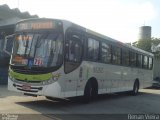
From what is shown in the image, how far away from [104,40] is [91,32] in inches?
68.7

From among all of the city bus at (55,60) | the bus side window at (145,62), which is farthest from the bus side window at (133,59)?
the city bus at (55,60)

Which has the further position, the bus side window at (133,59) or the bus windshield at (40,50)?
the bus side window at (133,59)

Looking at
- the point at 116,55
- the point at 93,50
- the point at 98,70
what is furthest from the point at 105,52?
the point at 116,55

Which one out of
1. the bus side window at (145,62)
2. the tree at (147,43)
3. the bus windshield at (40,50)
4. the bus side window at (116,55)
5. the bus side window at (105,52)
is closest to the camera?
the bus windshield at (40,50)

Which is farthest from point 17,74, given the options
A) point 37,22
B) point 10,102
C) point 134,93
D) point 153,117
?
point 134,93

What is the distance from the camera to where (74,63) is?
1427cm

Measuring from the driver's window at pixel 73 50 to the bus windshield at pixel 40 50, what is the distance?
39cm

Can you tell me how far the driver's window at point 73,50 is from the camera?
44.8 ft

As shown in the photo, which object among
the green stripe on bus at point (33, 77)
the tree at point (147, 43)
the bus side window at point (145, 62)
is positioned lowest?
the green stripe on bus at point (33, 77)

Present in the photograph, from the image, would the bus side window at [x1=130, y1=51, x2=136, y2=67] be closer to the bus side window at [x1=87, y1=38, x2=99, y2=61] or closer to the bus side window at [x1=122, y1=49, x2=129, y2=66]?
the bus side window at [x1=122, y1=49, x2=129, y2=66]

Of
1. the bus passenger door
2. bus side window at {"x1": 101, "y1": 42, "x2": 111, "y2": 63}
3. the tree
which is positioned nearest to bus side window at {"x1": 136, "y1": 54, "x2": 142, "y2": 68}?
bus side window at {"x1": 101, "y1": 42, "x2": 111, "y2": 63}

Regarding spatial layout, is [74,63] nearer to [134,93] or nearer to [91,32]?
[91,32]

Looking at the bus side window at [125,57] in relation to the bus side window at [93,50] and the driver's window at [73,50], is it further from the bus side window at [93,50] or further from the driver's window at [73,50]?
the driver's window at [73,50]

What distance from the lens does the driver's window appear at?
537 inches
